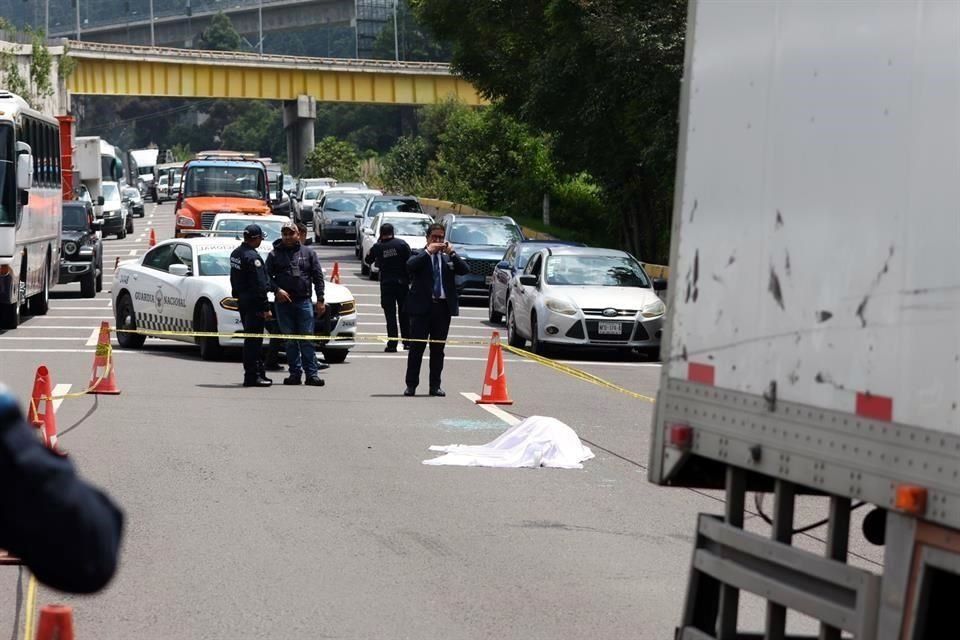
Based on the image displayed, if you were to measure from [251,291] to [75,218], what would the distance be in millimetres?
18686

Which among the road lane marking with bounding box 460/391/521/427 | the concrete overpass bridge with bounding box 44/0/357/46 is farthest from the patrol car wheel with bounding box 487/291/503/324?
the concrete overpass bridge with bounding box 44/0/357/46

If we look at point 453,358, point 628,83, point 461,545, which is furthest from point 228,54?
point 461,545

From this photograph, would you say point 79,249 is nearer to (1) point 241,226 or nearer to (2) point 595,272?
(1) point 241,226

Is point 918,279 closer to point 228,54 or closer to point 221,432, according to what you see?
point 221,432

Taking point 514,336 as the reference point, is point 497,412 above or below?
above

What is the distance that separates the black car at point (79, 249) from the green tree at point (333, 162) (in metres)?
67.7

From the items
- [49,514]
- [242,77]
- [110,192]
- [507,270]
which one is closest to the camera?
[49,514]

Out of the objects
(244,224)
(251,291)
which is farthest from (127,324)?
(244,224)

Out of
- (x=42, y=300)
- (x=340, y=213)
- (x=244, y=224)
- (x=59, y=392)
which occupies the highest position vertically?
(x=244, y=224)

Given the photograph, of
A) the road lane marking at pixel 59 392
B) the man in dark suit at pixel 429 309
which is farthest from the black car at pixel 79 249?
the man in dark suit at pixel 429 309

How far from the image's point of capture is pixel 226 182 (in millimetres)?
44406

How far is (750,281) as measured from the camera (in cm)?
555

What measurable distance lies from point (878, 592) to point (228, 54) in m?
88.0

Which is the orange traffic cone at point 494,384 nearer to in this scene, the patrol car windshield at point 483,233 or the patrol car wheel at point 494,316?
the patrol car wheel at point 494,316
